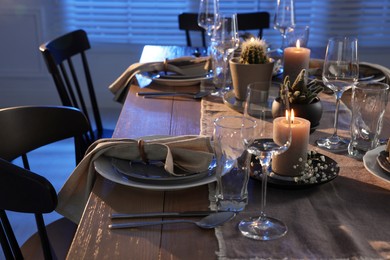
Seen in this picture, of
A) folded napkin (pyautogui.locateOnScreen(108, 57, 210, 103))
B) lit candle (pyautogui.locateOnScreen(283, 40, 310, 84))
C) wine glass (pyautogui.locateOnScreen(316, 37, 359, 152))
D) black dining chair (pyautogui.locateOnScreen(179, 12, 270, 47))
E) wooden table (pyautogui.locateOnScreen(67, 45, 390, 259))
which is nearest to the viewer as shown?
wooden table (pyautogui.locateOnScreen(67, 45, 390, 259))

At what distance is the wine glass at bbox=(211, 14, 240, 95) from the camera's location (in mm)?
1764

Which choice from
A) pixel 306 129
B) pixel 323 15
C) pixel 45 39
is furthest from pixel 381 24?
pixel 306 129

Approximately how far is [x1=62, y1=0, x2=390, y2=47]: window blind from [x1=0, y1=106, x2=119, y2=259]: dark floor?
28.0 inches

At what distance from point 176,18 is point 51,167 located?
143 cm

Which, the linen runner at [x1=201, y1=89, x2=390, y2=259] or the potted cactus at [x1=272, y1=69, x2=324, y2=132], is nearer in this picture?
the linen runner at [x1=201, y1=89, x2=390, y2=259]

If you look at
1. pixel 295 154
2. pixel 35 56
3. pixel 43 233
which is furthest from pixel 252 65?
pixel 35 56

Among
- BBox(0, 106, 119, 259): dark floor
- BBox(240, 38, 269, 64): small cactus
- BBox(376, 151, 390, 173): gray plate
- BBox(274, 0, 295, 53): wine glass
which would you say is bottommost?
BBox(0, 106, 119, 259): dark floor

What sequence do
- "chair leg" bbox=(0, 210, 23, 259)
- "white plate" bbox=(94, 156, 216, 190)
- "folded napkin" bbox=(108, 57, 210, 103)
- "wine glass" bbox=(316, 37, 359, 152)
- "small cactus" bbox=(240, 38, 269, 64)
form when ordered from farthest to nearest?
"folded napkin" bbox=(108, 57, 210, 103) < "small cactus" bbox=(240, 38, 269, 64) < "wine glass" bbox=(316, 37, 359, 152) < "chair leg" bbox=(0, 210, 23, 259) < "white plate" bbox=(94, 156, 216, 190)

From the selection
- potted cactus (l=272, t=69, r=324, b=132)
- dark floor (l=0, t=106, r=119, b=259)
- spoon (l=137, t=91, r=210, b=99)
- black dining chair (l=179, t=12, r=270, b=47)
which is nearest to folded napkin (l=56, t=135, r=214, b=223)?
potted cactus (l=272, t=69, r=324, b=132)

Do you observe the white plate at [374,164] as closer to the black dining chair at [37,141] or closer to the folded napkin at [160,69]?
the black dining chair at [37,141]

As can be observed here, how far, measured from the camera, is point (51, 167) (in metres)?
3.14

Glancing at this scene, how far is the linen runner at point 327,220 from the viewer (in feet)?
3.10

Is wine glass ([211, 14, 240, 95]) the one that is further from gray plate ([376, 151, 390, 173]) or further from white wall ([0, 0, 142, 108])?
white wall ([0, 0, 142, 108])

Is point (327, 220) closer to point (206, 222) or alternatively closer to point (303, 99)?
point (206, 222)
